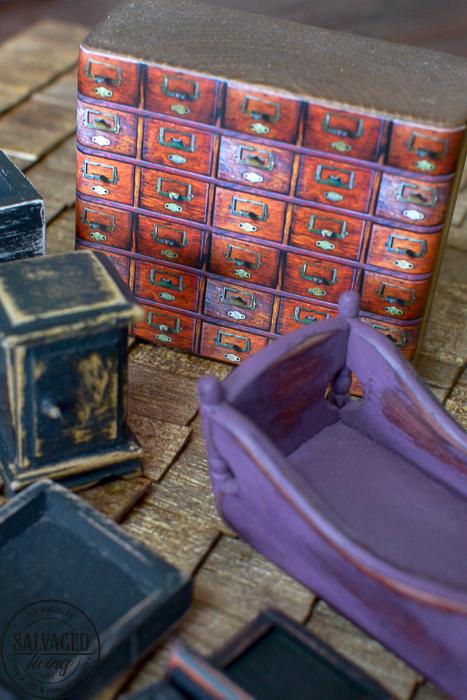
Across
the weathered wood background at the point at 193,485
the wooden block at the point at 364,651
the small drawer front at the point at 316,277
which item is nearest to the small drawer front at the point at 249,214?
the small drawer front at the point at 316,277

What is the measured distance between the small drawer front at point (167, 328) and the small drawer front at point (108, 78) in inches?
31.5

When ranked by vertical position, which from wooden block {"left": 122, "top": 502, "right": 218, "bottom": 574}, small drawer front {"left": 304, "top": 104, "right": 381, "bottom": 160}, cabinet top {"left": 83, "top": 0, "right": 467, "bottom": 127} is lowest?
wooden block {"left": 122, "top": 502, "right": 218, "bottom": 574}

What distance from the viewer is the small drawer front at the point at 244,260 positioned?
299cm

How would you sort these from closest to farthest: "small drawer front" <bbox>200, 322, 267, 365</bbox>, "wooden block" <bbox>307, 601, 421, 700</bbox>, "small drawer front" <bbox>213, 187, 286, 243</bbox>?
"wooden block" <bbox>307, 601, 421, 700</bbox> < "small drawer front" <bbox>213, 187, 286, 243</bbox> < "small drawer front" <bbox>200, 322, 267, 365</bbox>

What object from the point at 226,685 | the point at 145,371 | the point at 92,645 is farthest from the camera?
the point at 145,371

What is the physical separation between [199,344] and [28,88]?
250 centimetres

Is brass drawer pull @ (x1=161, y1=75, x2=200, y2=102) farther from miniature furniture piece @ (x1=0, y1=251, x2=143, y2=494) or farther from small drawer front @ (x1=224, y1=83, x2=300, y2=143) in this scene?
miniature furniture piece @ (x1=0, y1=251, x2=143, y2=494)

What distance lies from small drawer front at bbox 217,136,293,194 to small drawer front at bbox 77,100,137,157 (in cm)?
33

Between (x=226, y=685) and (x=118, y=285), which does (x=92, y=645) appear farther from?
(x=118, y=285)

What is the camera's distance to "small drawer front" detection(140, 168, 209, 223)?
2.95 metres

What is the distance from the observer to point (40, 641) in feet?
7.45

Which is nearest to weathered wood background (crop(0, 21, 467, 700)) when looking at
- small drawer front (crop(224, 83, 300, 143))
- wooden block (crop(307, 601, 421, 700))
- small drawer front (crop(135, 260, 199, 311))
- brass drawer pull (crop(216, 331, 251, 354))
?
wooden block (crop(307, 601, 421, 700))

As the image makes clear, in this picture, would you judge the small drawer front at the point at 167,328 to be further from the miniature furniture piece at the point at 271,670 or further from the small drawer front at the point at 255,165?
the miniature furniture piece at the point at 271,670

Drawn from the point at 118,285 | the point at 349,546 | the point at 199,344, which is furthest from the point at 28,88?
the point at 349,546
